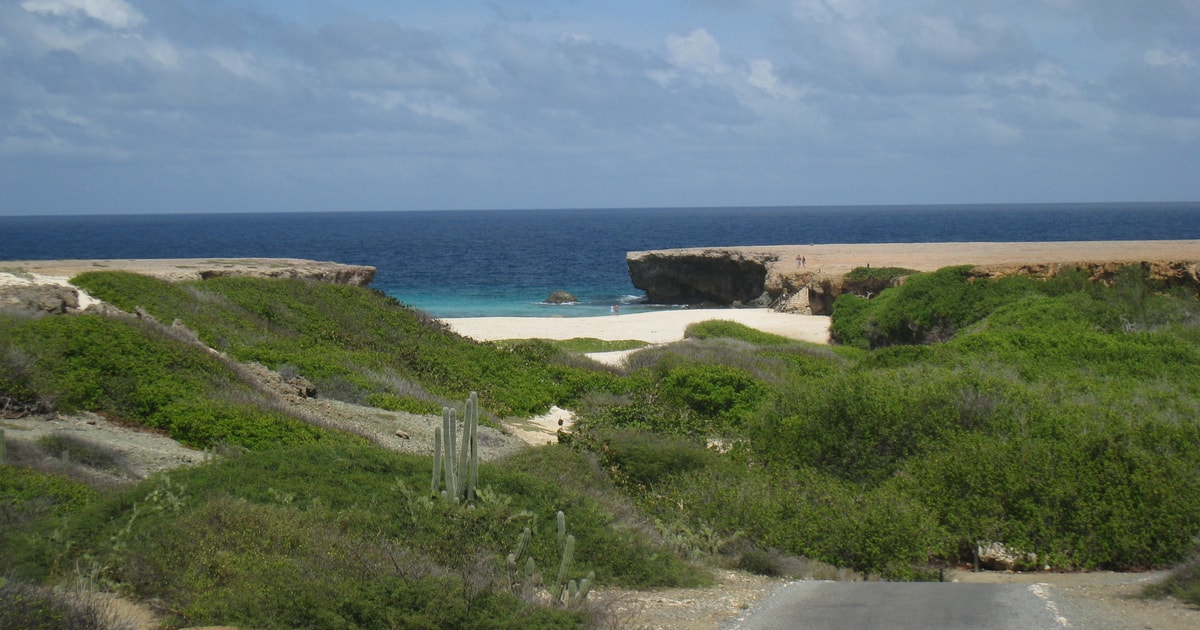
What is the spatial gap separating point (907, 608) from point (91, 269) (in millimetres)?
27946

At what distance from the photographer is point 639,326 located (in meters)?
38.6

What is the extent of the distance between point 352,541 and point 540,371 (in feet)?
47.9

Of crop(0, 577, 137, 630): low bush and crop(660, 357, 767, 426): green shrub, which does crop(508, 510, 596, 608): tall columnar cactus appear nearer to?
crop(0, 577, 137, 630): low bush

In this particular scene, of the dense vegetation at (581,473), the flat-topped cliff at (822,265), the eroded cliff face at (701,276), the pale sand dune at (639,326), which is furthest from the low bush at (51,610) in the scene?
the eroded cliff face at (701,276)

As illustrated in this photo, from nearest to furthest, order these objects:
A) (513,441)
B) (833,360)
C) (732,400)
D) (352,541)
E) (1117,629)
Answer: (1117,629) < (352,541) < (513,441) < (732,400) < (833,360)

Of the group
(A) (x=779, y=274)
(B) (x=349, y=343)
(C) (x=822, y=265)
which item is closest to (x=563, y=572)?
(B) (x=349, y=343)

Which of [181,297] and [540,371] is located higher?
[181,297]

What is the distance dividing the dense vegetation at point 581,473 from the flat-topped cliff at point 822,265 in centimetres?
1215

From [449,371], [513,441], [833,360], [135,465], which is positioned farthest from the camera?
[833,360]

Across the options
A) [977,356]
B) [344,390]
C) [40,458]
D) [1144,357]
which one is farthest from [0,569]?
[1144,357]

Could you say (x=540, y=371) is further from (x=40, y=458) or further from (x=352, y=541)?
(x=352, y=541)

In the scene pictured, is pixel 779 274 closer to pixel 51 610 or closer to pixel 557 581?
pixel 557 581

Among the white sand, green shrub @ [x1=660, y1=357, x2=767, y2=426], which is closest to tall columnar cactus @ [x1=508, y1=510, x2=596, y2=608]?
green shrub @ [x1=660, y1=357, x2=767, y2=426]

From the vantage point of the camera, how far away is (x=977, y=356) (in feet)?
61.3
